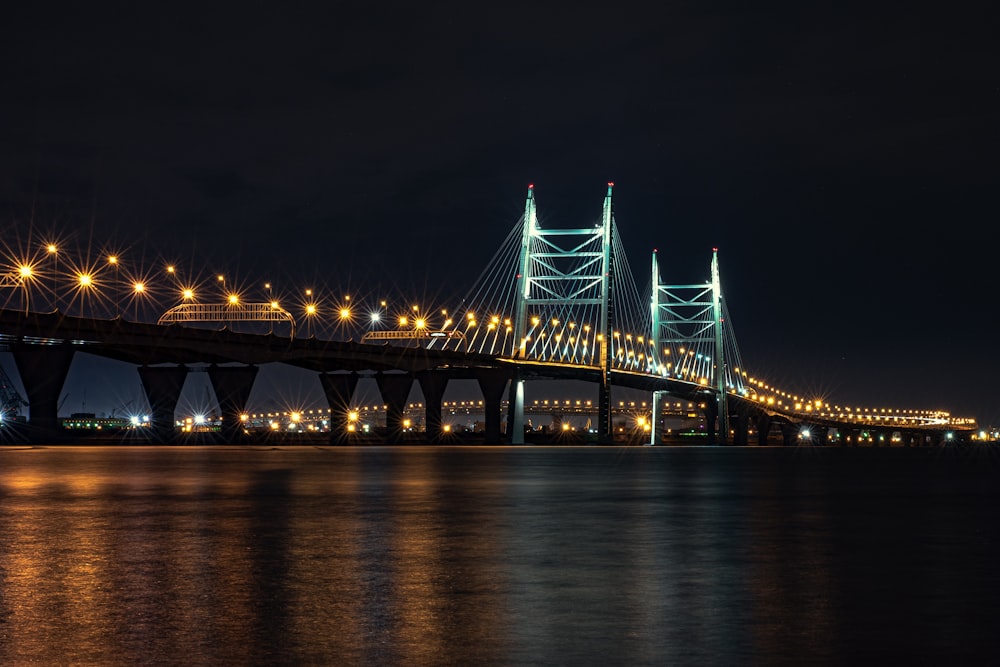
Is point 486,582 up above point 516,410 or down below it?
below

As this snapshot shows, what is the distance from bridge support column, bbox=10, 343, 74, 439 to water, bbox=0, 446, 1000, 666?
48788 mm

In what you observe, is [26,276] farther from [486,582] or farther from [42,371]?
[486,582]

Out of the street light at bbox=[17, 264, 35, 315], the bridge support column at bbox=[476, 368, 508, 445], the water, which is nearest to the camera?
the water

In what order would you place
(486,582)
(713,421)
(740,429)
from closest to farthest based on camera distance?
(486,582) → (713,421) → (740,429)

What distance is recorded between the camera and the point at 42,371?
7806cm

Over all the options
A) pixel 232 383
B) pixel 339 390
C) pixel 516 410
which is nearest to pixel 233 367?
pixel 232 383

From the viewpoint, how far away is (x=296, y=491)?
1435 inches

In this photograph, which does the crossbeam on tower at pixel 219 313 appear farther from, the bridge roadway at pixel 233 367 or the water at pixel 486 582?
the water at pixel 486 582

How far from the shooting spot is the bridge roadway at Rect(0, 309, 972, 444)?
3063 inches

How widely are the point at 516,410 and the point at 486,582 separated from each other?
94402mm

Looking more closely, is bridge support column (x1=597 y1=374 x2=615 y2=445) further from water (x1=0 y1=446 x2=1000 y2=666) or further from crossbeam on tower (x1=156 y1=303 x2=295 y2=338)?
water (x1=0 y1=446 x2=1000 y2=666)

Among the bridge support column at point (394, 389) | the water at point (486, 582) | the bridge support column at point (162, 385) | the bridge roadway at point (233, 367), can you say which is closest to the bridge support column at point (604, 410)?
the bridge roadway at point (233, 367)

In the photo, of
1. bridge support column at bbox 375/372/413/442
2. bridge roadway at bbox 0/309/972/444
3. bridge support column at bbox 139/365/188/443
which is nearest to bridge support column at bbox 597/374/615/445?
bridge roadway at bbox 0/309/972/444

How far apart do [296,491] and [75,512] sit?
10371 millimetres
